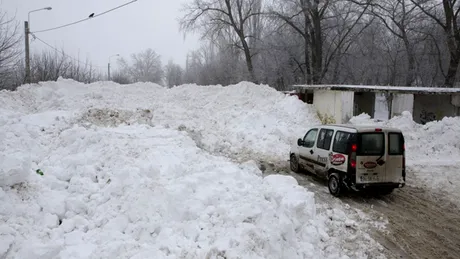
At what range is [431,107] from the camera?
1628 centimetres

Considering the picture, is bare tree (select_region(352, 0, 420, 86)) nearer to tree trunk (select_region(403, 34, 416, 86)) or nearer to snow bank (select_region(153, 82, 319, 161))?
tree trunk (select_region(403, 34, 416, 86))

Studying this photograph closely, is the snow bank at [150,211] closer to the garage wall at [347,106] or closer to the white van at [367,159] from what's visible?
the white van at [367,159]

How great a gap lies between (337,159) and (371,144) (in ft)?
3.03

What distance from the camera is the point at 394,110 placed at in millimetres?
16219

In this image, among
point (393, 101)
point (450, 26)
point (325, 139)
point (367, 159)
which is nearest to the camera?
point (367, 159)

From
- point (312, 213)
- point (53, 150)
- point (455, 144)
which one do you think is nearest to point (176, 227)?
Answer: point (312, 213)

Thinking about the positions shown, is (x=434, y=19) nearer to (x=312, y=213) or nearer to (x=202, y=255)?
(x=312, y=213)

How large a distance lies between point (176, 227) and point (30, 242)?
1867 millimetres

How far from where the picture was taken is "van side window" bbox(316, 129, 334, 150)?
30.6 ft

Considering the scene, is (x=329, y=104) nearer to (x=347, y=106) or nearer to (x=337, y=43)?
(x=347, y=106)

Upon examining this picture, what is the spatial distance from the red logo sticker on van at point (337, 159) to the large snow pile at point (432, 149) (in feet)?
11.5

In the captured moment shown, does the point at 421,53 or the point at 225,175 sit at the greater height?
the point at 421,53

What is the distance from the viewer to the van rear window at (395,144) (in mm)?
8398

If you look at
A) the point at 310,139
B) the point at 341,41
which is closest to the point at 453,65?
the point at 341,41
